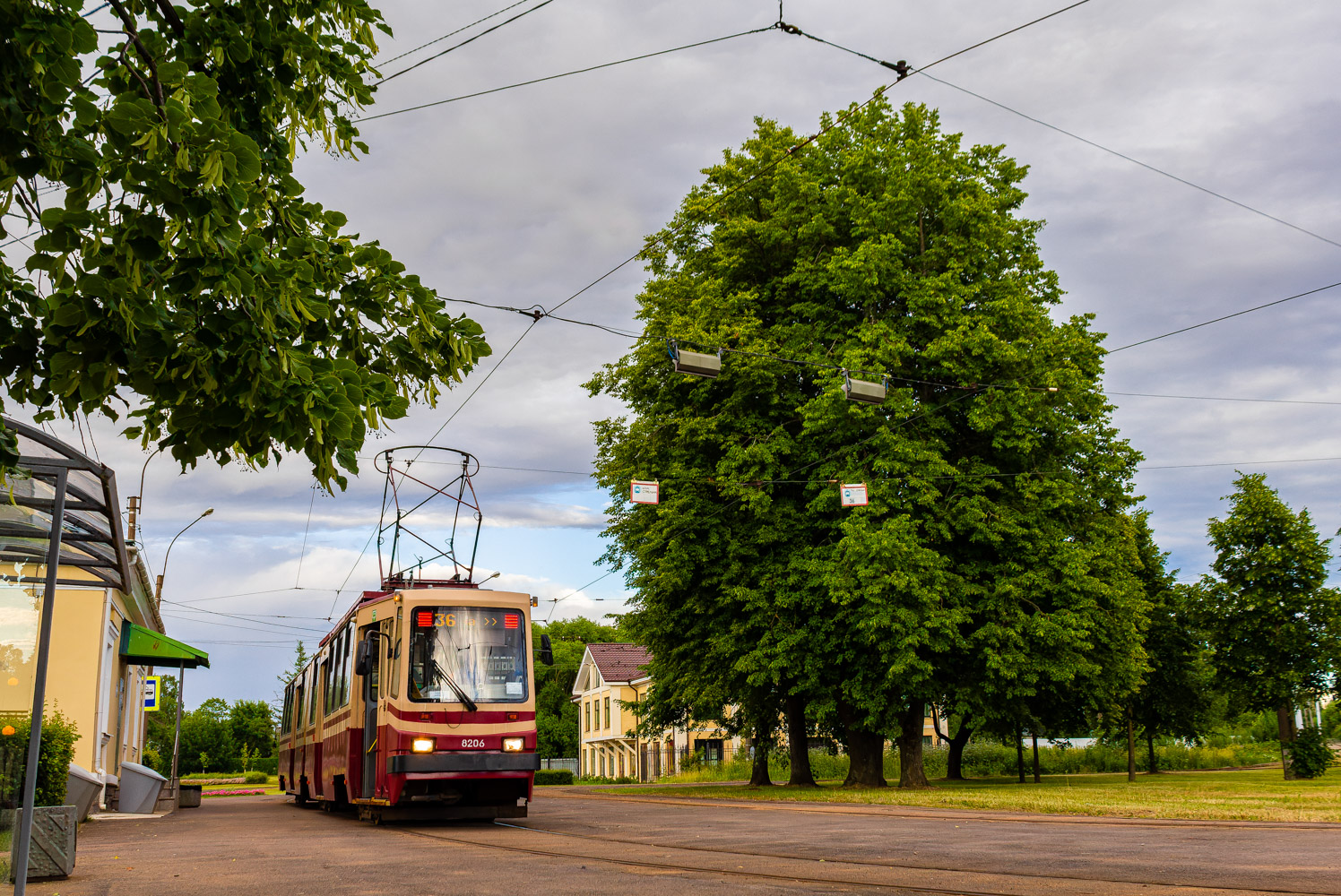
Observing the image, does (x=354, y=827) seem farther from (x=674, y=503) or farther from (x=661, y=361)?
(x=661, y=361)

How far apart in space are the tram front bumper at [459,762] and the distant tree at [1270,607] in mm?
26038

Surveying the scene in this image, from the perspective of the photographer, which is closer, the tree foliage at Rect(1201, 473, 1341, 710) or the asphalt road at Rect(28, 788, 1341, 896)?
the asphalt road at Rect(28, 788, 1341, 896)

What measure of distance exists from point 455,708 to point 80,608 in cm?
1163

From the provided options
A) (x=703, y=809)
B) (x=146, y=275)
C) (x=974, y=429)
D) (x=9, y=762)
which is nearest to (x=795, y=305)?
(x=974, y=429)

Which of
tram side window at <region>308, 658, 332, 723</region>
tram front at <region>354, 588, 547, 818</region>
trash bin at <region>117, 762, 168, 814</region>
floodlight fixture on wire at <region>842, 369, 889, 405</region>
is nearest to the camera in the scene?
tram front at <region>354, 588, 547, 818</region>

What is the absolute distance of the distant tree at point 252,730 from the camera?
297ft

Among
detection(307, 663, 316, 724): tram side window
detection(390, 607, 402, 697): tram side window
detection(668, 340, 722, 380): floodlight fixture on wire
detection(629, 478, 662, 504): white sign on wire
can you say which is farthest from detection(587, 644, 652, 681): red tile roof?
detection(390, 607, 402, 697): tram side window

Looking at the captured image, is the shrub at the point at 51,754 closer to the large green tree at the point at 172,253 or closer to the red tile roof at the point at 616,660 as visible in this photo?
the large green tree at the point at 172,253

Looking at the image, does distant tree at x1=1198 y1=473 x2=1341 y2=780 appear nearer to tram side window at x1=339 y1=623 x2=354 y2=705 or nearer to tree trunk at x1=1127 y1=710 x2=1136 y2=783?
tree trunk at x1=1127 y1=710 x2=1136 y2=783

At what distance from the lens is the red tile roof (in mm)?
70875

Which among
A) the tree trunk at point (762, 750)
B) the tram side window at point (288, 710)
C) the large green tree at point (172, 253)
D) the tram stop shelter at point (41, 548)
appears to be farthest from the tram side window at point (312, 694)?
the large green tree at point (172, 253)

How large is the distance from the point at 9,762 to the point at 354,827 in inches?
319

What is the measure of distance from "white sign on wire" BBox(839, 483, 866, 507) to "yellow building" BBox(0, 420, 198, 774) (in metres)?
13.1

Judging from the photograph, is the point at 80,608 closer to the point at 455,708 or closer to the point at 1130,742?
the point at 455,708
